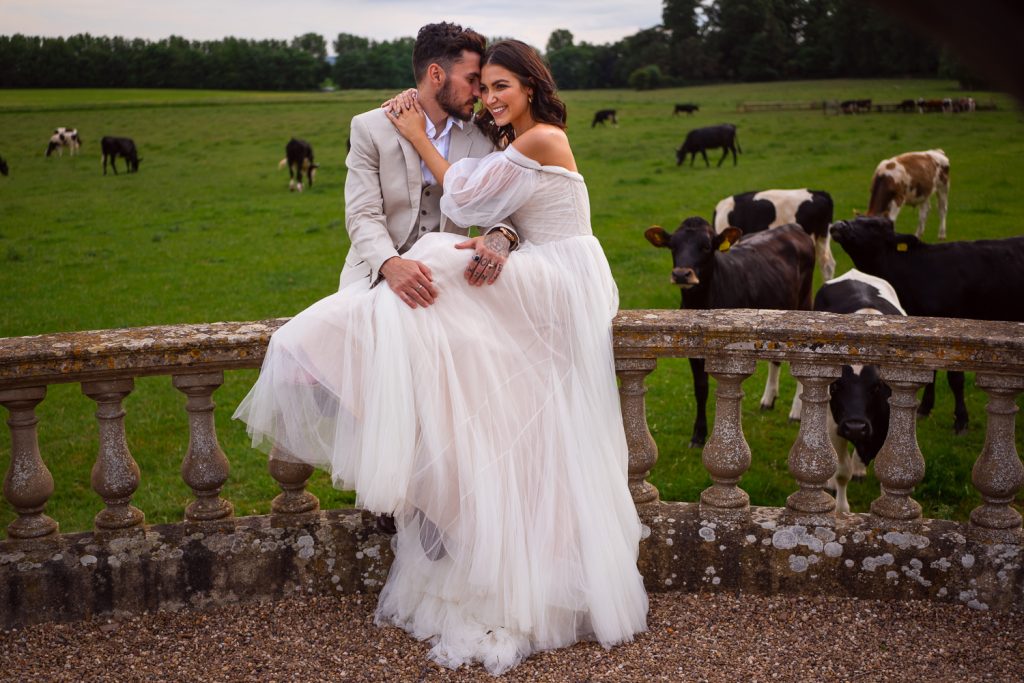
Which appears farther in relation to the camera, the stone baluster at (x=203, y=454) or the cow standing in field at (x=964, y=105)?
the cow standing in field at (x=964, y=105)

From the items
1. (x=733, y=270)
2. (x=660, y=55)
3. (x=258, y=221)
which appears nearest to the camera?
(x=733, y=270)

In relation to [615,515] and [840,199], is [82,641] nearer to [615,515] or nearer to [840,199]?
[615,515]

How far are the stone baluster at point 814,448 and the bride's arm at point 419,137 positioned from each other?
178 cm

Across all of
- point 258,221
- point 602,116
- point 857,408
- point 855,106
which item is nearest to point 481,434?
point 857,408

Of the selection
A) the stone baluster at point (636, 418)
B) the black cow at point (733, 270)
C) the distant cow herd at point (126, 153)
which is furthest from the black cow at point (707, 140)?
the stone baluster at point (636, 418)

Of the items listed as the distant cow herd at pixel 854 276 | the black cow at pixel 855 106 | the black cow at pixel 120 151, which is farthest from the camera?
the black cow at pixel 855 106

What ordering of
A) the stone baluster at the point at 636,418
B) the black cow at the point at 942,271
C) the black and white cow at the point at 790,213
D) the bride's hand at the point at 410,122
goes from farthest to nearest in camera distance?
the black and white cow at the point at 790,213, the black cow at the point at 942,271, the bride's hand at the point at 410,122, the stone baluster at the point at 636,418

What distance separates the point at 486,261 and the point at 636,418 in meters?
1.01

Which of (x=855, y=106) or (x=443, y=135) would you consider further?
(x=855, y=106)

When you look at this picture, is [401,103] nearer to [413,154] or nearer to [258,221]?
[413,154]

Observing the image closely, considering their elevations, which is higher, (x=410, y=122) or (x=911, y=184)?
(x=410, y=122)

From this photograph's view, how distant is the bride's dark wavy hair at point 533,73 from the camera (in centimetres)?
417

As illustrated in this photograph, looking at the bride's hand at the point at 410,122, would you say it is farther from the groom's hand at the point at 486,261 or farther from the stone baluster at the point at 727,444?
the stone baluster at the point at 727,444

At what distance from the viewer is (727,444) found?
Result: 4270 mm
